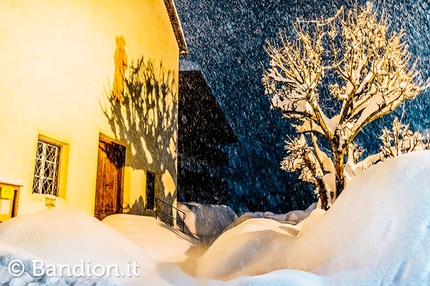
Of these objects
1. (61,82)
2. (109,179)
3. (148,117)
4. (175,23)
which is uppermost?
(175,23)

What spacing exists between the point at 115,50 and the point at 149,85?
81.9 inches

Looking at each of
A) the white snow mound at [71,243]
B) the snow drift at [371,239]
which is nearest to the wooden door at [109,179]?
the white snow mound at [71,243]

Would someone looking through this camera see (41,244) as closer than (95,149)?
Yes

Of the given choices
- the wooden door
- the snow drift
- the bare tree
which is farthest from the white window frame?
the bare tree

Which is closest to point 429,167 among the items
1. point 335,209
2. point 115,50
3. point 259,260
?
point 335,209

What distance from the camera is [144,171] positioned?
10.9 meters

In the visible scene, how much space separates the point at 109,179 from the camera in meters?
9.69

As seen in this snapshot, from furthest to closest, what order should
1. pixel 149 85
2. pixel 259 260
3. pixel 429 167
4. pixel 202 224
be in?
pixel 202 224 < pixel 149 85 < pixel 259 260 < pixel 429 167

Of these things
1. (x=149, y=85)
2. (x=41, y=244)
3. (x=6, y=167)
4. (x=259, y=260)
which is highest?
(x=149, y=85)

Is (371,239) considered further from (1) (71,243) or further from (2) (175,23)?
(2) (175,23)

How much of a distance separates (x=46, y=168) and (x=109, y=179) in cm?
247

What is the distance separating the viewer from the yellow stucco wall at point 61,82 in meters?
6.35

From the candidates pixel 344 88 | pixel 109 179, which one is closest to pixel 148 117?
pixel 109 179

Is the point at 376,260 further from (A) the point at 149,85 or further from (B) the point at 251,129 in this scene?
(B) the point at 251,129
